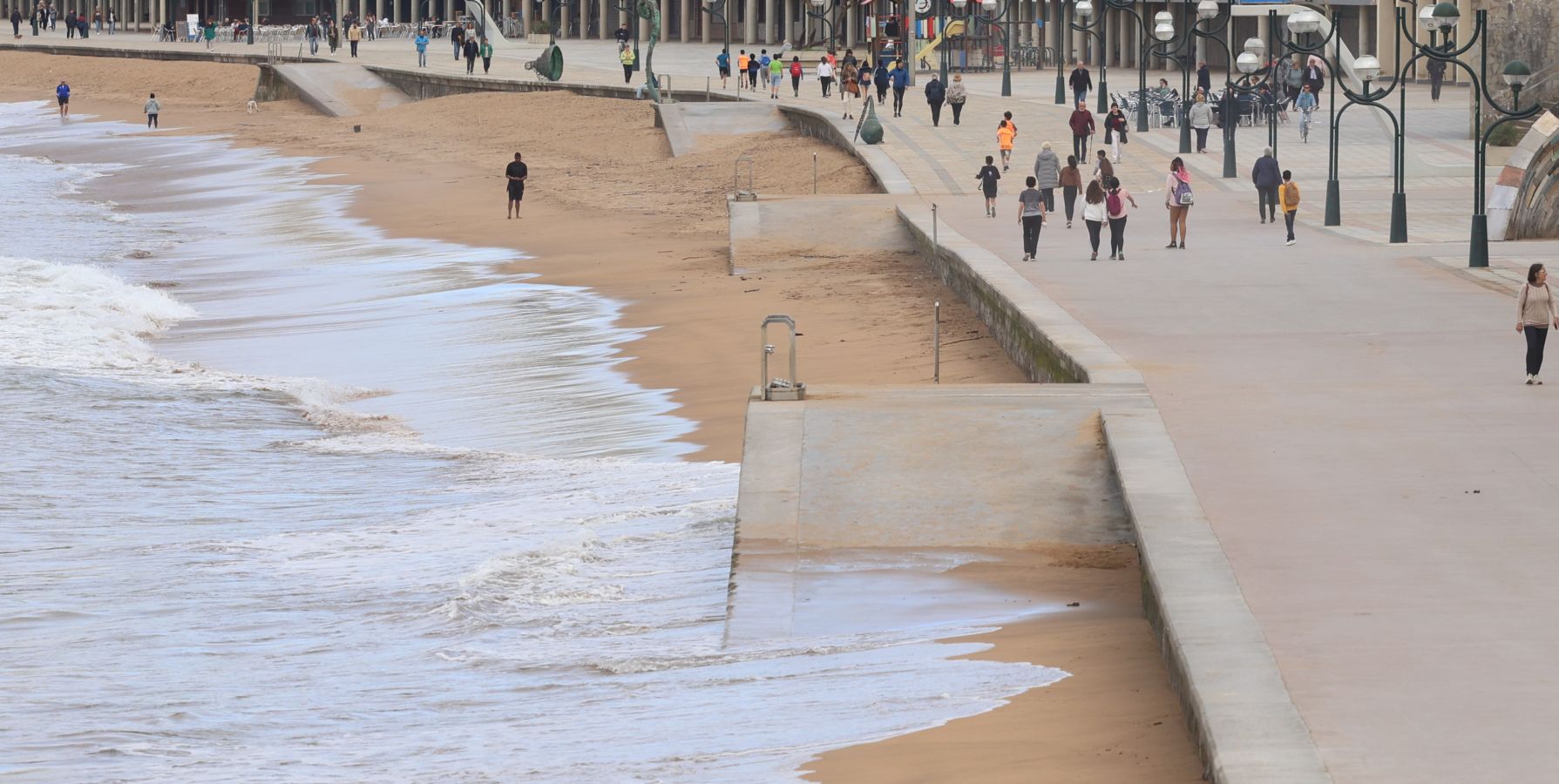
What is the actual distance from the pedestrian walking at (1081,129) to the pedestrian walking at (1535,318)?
76.1 feet

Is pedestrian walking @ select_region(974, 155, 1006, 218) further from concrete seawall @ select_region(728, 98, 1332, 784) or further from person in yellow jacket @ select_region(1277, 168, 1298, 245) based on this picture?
concrete seawall @ select_region(728, 98, 1332, 784)

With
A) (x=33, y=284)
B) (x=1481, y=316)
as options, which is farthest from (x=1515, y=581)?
(x=33, y=284)

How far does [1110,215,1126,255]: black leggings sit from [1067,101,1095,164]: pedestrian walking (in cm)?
1370

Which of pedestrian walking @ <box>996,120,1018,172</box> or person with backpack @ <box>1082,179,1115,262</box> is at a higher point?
pedestrian walking @ <box>996,120,1018,172</box>

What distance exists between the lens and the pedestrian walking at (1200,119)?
133ft

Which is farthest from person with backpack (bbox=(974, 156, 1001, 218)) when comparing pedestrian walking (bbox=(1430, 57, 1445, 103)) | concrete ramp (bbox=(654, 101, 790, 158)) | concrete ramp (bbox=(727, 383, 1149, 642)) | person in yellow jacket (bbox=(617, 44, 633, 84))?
person in yellow jacket (bbox=(617, 44, 633, 84))

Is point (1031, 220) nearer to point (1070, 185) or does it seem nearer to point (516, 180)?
point (1070, 185)

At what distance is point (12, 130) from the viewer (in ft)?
237

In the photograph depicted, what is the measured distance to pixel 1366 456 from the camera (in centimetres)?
1341

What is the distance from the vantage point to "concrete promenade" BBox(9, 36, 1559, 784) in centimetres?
858

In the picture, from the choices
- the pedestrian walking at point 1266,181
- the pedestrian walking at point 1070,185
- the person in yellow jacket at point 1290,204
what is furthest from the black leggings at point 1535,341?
the pedestrian walking at point 1070,185

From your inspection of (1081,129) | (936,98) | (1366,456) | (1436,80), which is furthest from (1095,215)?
(1436,80)

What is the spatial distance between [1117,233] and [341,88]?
5258 centimetres

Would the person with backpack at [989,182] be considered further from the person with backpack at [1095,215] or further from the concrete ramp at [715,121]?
the concrete ramp at [715,121]
